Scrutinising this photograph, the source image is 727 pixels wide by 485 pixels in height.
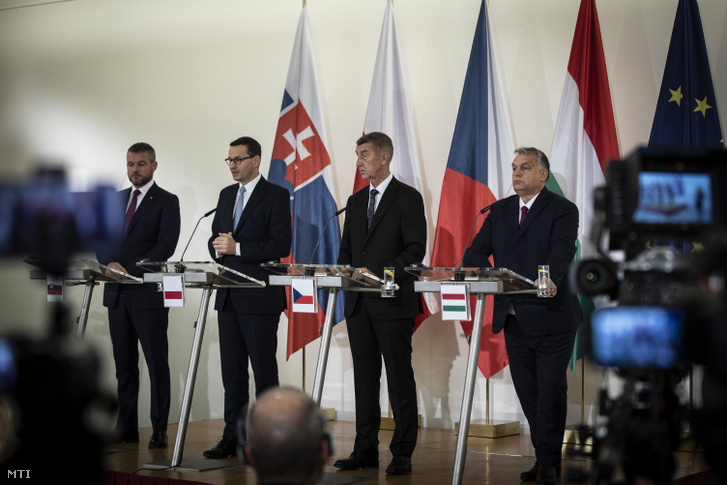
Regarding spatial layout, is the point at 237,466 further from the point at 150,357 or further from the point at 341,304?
the point at 341,304

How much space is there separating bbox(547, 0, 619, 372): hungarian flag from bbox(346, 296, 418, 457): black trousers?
1.65 meters

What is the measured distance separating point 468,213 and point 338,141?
1.38 metres

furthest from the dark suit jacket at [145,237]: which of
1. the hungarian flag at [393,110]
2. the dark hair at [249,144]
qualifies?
the hungarian flag at [393,110]

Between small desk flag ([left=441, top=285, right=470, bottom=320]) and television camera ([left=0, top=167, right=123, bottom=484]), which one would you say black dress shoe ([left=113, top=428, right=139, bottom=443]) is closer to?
small desk flag ([left=441, top=285, right=470, bottom=320])

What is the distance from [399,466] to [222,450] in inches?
43.2

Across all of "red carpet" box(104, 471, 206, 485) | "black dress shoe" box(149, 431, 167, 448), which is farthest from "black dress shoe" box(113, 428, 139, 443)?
"red carpet" box(104, 471, 206, 485)

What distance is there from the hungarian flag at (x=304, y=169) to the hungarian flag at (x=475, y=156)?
88 centimetres

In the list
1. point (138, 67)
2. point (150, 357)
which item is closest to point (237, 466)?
point (150, 357)

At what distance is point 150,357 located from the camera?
17.5 feet

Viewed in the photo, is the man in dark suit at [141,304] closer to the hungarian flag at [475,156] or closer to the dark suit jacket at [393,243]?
the dark suit jacket at [393,243]

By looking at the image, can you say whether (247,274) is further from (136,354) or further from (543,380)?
(543,380)

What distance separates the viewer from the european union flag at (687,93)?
527 centimetres

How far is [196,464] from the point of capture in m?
4.49

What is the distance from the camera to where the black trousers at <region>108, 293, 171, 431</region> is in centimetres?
530
